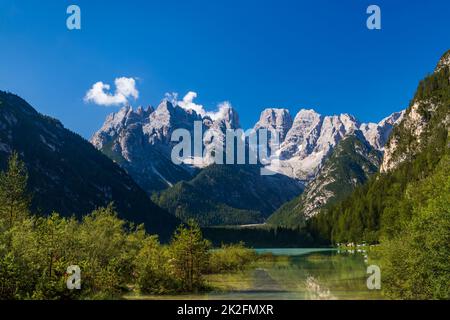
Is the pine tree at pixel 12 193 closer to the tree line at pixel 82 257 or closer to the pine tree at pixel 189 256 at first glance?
the tree line at pixel 82 257

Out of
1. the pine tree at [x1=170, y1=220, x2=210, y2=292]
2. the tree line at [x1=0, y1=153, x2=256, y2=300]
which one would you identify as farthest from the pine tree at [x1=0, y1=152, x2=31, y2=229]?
the pine tree at [x1=170, y1=220, x2=210, y2=292]

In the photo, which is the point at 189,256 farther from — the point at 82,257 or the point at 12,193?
the point at 12,193

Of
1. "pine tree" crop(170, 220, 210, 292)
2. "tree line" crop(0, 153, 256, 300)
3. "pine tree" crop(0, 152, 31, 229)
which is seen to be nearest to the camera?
"tree line" crop(0, 153, 256, 300)

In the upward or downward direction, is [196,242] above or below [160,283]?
above

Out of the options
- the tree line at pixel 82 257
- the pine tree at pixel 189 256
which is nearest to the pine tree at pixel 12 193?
the tree line at pixel 82 257

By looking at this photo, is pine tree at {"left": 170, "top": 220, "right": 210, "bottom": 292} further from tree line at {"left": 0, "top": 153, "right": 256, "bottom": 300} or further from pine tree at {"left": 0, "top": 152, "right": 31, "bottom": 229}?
pine tree at {"left": 0, "top": 152, "right": 31, "bottom": 229}

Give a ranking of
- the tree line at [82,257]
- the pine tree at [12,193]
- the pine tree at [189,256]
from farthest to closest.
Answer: the pine tree at [189,256], the pine tree at [12,193], the tree line at [82,257]

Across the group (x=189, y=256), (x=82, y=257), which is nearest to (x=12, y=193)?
(x=82, y=257)

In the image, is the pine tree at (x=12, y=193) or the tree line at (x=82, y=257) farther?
the pine tree at (x=12, y=193)
